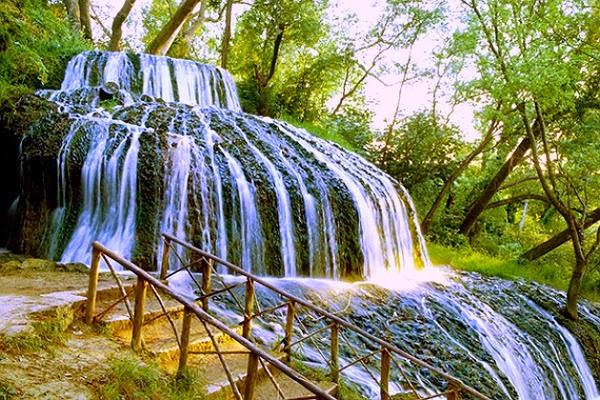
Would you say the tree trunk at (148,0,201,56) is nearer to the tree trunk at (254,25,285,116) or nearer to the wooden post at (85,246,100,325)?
the tree trunk at (254,25,285,116)

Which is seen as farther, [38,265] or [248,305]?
[38,265]

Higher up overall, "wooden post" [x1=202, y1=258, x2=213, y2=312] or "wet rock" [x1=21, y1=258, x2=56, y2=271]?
"wooden post" [x1=202, y1=258, x2=213, y2=312]

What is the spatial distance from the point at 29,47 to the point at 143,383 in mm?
7890

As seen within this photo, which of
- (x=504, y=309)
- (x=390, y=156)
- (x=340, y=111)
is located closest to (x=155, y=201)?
→ (x=504, y=309)

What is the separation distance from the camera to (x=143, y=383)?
3.07 m

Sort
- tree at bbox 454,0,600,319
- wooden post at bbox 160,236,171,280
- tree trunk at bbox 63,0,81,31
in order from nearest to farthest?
wooden post at bbox 160,236,171,280
tree at bbox 454,0,600,319
tree trunk at bbox 63,0,81,31

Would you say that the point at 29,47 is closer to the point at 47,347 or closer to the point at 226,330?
the point at 47,347

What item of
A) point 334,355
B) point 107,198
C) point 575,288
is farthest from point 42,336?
point 575,288

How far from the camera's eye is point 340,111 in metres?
17.8

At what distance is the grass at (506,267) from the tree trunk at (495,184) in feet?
4.52

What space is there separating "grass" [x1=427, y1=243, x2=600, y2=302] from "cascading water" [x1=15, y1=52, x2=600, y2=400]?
2.29 meters

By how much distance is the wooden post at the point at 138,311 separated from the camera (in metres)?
3.54

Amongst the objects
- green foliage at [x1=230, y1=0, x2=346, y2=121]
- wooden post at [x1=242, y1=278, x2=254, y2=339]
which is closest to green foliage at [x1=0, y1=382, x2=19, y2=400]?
wooden post at [x1=242, y1=278, x2=254, y2=339]

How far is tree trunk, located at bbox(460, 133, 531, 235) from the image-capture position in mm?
14188
